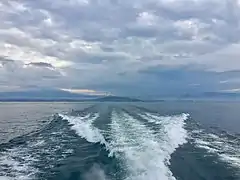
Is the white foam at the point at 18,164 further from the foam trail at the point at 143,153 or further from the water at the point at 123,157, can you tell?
the foam trail at the point at 143,153

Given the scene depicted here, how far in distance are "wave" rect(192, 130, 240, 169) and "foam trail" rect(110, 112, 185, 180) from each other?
268 centimetres

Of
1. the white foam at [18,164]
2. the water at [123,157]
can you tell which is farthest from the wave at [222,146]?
the white foam at [18,164]

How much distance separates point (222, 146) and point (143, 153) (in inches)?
372

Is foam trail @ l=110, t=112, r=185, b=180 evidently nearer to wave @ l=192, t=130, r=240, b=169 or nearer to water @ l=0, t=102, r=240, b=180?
water @ l=0, t=102, r=240, b=180

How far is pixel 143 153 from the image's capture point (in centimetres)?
2266

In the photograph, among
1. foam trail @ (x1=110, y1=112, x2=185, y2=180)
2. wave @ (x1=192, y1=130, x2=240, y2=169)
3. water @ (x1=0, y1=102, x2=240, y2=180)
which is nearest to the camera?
foam trail @ (x1=110, y1=112, x2=185, y2=180)

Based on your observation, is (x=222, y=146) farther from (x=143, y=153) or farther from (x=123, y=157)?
(x=123, y=157)

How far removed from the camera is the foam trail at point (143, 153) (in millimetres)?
18011

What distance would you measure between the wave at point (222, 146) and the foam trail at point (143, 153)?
2676 mm

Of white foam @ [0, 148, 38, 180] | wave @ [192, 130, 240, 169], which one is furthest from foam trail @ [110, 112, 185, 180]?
white foam @ [0, 148, 38, 180]

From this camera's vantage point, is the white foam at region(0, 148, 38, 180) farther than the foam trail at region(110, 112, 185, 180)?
Yes

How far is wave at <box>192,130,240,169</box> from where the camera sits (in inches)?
910

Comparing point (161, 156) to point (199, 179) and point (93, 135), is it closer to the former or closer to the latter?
point (199, 179)

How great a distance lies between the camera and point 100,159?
22.2m
